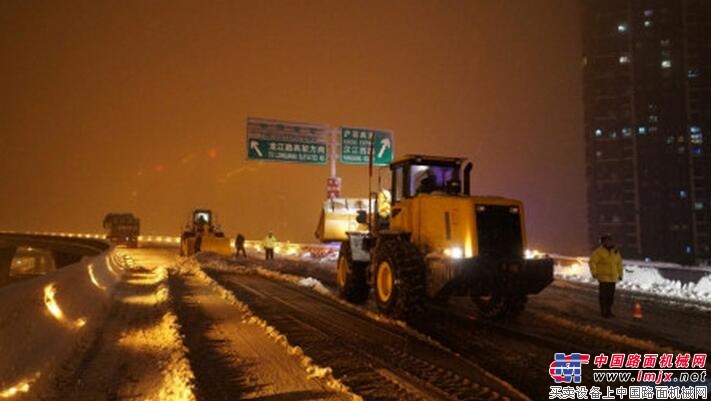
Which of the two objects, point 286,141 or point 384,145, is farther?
point 384,145

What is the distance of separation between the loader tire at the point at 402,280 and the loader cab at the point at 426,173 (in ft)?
4.27

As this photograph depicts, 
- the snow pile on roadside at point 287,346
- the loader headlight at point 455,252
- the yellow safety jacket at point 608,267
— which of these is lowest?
the snow pile on roadside at point 287,346

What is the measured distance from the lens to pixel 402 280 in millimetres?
9836

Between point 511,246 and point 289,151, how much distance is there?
1971 centimetres

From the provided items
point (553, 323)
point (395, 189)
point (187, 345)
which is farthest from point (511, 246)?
point (187, 345)

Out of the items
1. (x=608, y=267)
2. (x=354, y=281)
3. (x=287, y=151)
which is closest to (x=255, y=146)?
(x=287, y=151)

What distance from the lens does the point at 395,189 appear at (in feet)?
39.1

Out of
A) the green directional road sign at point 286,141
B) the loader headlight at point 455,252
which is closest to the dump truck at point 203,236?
the green directional road sign at point 286,141

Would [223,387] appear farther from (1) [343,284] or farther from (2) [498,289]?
(1) [343,284]

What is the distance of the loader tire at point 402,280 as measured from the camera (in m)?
9.75

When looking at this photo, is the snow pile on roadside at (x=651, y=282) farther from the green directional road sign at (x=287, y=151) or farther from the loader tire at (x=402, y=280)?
the green directional road sign at (x=287, y=151)

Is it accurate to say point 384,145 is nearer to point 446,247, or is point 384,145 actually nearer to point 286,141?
point 286,141

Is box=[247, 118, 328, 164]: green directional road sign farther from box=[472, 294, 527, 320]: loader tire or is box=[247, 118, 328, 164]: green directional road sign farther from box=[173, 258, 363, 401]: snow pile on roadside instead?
box=[472, 294, 527, 320]: loader tire

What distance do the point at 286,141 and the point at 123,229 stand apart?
2441cm
